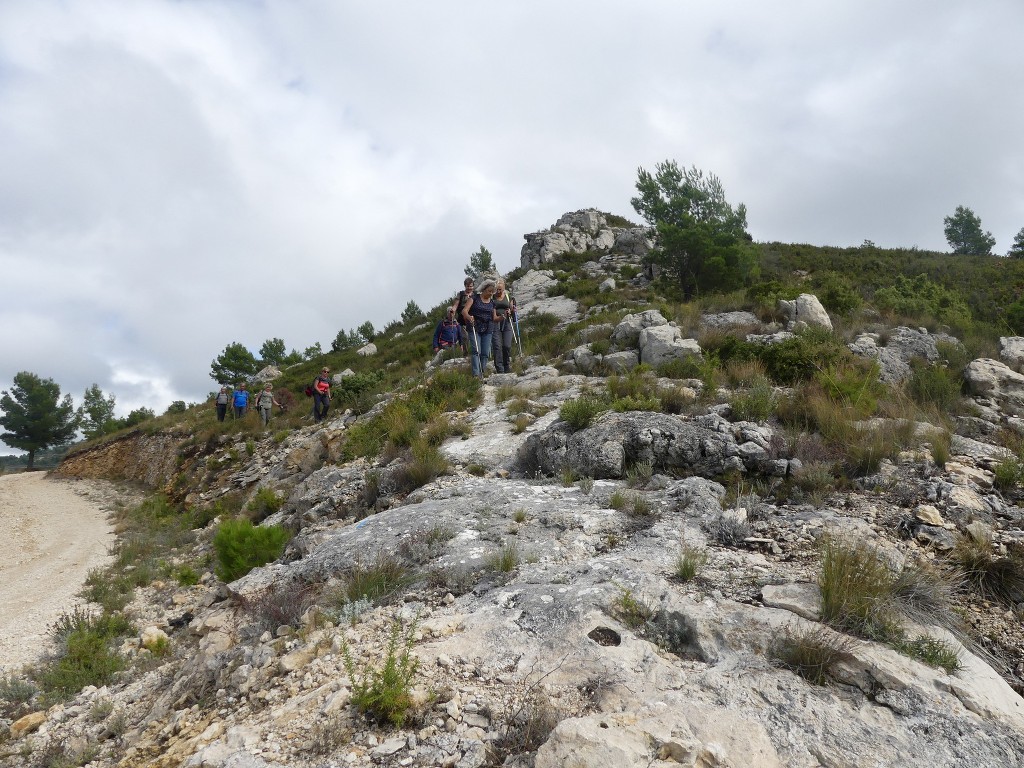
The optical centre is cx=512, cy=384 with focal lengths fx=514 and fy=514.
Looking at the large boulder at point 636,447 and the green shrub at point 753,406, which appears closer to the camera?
the large boulder at point 636,447

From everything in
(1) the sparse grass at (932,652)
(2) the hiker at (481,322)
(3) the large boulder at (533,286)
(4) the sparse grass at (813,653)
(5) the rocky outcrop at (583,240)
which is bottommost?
(1) the sparse grass at (932,652)

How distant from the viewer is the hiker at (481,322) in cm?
1273

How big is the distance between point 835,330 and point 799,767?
45.9ft

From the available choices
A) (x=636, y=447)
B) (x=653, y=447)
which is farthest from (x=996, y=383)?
(x=636, y=447)

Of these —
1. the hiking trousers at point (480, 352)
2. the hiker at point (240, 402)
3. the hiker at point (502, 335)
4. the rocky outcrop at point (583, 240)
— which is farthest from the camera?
the rocky outcrop at point (583, 240)

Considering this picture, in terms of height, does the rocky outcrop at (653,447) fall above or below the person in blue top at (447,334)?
below

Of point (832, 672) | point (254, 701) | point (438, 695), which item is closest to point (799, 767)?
point (832, 672)

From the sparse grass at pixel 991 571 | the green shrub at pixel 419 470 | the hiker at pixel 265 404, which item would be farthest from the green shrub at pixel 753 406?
the hiker at pixel 265 404

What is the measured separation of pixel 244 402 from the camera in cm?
2122

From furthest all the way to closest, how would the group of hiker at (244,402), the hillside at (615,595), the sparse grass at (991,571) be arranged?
the group of hiker at (244,402), the sparse grass at (991,571), the hillside at (615,595)

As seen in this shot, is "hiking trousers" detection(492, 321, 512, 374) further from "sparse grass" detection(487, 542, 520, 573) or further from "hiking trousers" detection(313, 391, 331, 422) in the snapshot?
"sparse grass" detection(487, 542, 520, 573)

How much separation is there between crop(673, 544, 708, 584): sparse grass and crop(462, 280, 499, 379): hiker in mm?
9112

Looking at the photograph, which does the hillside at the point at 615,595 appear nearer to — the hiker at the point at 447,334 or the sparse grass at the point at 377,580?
the sparse grass at the point at 377,580

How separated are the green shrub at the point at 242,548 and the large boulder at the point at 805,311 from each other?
13.7 m
